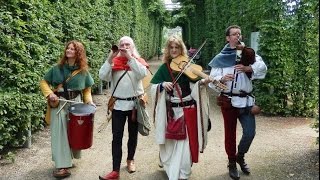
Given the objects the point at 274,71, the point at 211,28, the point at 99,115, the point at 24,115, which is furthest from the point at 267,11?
the point at 211,28

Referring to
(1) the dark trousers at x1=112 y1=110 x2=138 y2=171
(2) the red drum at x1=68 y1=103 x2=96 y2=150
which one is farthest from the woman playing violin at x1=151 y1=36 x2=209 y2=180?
(2) the red drum at x1=68 y1=103 x2=96 y2=150

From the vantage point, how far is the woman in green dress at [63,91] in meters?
5.44

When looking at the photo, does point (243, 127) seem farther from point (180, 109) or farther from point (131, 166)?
point (131, 166)

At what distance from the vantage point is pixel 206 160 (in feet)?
20.7

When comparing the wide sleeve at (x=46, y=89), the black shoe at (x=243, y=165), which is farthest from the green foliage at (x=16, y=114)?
the black shoe at (x=243, y=165)

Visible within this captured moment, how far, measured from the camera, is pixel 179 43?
5.14 metres

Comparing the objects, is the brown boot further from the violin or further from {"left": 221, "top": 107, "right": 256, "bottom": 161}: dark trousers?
the violin

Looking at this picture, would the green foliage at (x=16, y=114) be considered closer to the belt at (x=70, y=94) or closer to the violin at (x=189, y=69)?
the belt at (x=70, y=94)

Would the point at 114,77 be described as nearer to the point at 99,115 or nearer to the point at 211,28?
the point at 99,115

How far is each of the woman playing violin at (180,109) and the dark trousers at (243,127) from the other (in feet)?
1.23

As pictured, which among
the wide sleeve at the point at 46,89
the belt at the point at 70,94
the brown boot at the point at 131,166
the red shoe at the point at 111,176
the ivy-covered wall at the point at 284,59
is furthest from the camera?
the ivy-covered wall at the point at 284,59

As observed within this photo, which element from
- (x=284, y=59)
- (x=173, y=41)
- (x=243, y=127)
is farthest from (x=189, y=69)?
(x=284, y=59)

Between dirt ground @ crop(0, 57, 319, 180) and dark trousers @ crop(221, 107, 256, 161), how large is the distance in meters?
0.42

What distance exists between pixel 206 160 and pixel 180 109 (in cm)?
150
